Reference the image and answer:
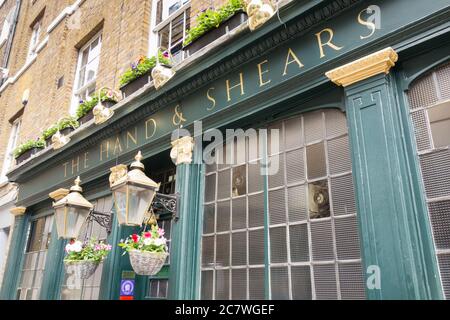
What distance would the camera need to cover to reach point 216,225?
451cm

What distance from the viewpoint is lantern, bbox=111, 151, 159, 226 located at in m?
4.06

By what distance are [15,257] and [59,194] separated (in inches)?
92.8

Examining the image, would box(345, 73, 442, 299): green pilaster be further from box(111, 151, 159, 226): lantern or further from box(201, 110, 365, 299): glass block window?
box(111, 151, 159, 226): lantern

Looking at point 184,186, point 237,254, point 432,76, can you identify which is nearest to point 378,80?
point 432,76

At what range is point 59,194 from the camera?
7426 mm

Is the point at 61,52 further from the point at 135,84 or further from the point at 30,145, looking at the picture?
the point at 135,84

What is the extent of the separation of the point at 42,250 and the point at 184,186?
4756mm

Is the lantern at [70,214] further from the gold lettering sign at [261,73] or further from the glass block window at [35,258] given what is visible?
the glass block window at [35,258]

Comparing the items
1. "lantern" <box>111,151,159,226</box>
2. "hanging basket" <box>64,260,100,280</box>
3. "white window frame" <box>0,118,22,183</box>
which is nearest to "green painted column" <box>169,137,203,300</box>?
"lantern" <box>111,151,159,226</box>

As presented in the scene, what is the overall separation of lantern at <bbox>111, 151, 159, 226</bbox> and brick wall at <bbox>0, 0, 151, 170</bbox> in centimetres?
359

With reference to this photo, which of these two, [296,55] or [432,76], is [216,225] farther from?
Answer: [432,76]

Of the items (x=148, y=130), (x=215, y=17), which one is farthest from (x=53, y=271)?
(x=215, y=17)

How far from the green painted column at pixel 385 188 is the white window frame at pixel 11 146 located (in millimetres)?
11003
